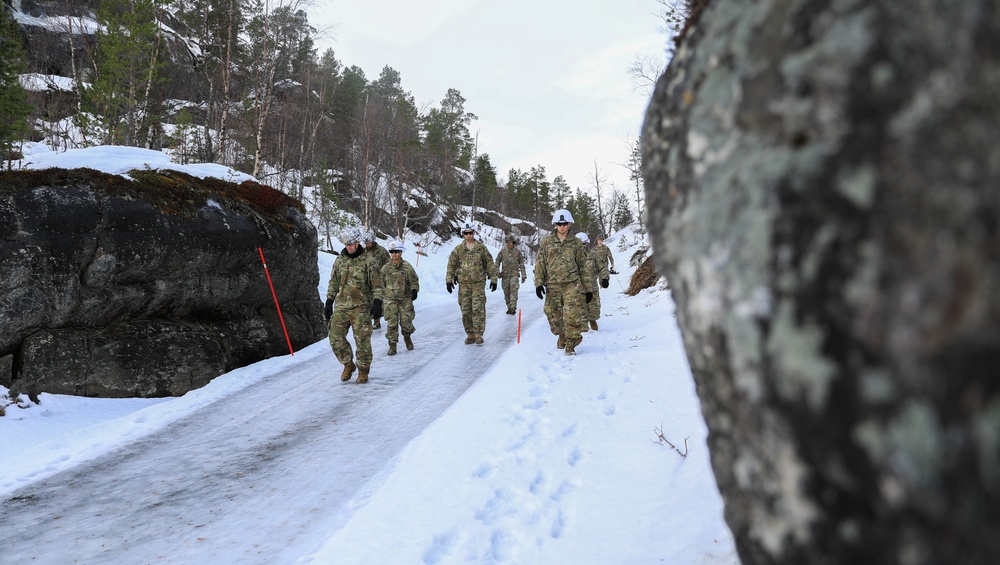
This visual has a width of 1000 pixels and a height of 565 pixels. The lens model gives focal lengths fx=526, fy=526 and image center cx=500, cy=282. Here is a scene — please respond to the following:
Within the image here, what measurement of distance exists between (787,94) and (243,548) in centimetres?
377

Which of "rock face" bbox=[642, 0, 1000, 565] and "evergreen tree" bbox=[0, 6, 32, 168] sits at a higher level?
"evergreen tree" bbox=[0, 6, 32, 168]

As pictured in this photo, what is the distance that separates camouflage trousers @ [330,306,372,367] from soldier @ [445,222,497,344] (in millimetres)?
2636

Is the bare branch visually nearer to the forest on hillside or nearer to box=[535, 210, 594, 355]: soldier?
box=[535, 210, 594, 355]: soldier

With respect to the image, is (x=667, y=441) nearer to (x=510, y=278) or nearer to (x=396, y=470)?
(x=396, y=470)

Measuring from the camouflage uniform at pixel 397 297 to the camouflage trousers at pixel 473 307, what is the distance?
3.14 ft

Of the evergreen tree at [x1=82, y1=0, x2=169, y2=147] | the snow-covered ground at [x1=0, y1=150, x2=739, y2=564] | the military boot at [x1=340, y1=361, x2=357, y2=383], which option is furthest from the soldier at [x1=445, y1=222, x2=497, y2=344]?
the evergreen tree at [x1=82, y1=0, x2=169, y2=147]

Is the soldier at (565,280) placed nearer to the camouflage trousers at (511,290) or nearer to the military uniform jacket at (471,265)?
the military uniform jacket at (471,265)

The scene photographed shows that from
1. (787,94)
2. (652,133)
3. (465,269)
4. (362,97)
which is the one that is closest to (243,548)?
(652,133)

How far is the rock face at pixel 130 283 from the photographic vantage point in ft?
21.5

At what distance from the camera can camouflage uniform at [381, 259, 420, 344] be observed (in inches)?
376

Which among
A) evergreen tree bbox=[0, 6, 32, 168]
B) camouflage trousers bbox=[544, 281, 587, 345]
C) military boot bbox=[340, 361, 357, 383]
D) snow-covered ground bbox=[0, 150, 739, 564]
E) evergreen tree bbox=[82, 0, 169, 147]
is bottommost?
snow-covered ground bbox=[0, 150, 739, 564]

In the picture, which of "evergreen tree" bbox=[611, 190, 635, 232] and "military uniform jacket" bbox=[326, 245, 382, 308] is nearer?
"military uniform jacket" bbox=[326, 245, 382, 308]

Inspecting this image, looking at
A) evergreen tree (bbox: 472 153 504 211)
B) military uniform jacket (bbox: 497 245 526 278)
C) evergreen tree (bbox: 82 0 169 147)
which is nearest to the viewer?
military uniform jacket (bbox: 497 245 526 278)

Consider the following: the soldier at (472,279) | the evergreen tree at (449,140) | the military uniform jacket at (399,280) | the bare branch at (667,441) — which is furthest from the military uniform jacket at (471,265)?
the evergreen tree at (449,140)
